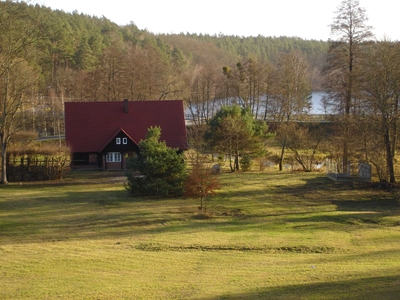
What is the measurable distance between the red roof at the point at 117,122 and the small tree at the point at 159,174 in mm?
11372

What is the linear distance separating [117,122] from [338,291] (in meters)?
34.3

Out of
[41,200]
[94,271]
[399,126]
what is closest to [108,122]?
[41,200]

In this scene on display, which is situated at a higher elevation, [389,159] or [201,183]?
[389,159]

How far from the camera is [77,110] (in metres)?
45.5

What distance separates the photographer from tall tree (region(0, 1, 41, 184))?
33.1m

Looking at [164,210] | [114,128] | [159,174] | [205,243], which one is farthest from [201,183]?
[114,128]

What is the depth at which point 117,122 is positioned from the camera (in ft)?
147

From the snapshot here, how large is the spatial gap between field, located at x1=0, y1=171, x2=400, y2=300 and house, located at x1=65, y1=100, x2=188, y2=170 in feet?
22.6

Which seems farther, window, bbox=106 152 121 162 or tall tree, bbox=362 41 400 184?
window, bbox=106 152 121 162

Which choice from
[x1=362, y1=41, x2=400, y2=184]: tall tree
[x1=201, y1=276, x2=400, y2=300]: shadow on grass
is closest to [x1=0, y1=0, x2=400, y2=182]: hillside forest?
[x1=362, y1=41, x2=400, y2=184]: tall tree

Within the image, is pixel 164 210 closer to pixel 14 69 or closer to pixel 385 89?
pixel 385 89

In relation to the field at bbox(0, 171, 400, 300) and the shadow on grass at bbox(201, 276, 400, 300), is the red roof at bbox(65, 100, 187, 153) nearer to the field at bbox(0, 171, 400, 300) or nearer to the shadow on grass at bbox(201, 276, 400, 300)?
the field at bbox(0, 171, 400, 300)

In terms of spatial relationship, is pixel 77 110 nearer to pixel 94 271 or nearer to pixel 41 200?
pixel 41 200

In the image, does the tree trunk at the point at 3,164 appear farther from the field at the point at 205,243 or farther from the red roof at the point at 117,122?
the red roof at the point at 117,122
